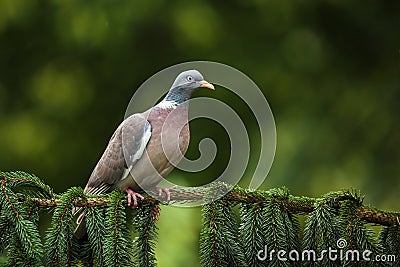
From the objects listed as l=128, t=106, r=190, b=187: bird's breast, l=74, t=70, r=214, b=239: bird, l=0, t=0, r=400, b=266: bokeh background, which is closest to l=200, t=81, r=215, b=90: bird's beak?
l=74, t=70, r=214, b=239: bird

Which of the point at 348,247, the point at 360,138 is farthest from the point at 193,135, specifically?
the point at 348,247

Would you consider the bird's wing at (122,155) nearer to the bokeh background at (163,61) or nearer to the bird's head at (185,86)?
the bird's head at (185,86)

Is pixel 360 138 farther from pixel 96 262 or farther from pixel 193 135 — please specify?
pixel 96 262

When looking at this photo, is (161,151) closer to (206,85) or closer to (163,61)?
(206,85)

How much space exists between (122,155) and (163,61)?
116 inches

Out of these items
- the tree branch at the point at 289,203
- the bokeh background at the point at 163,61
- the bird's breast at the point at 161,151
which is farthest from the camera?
the bokeh background at the point at 163,61

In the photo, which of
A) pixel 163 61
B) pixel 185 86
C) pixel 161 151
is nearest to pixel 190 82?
pixel 185 86

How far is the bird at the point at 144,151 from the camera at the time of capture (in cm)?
302

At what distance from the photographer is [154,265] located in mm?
2408

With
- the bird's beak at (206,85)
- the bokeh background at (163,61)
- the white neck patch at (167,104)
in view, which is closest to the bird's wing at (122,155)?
the white neck patch at (167,104)

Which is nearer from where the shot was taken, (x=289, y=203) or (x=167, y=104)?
(x=289, y=203)

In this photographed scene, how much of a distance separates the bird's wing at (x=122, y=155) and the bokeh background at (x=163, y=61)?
7.68 ft

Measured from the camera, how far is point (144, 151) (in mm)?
3061

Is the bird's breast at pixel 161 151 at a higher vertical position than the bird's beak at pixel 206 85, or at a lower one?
lower
